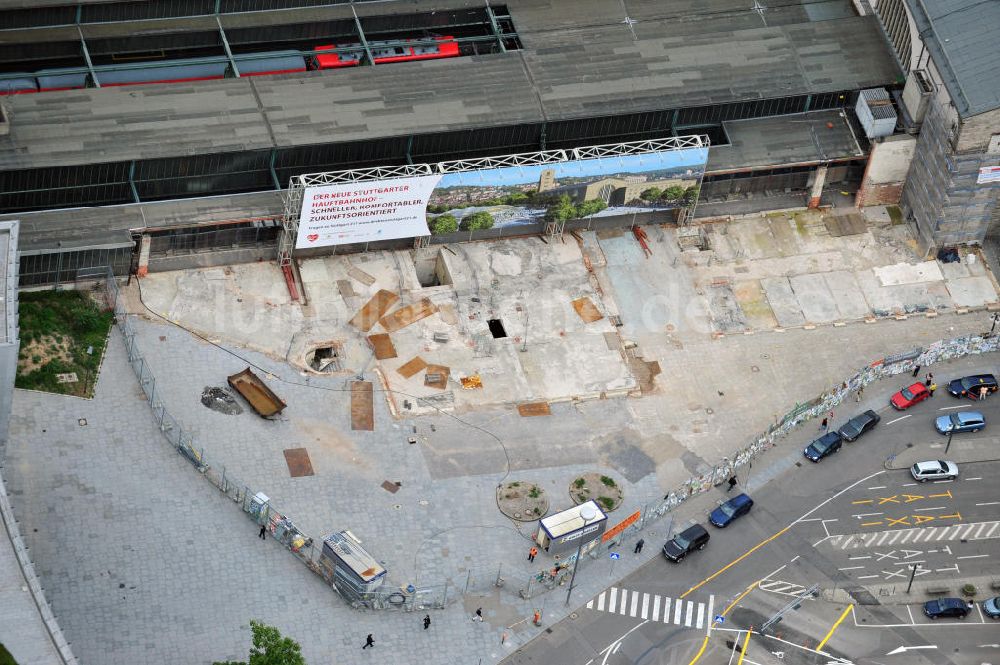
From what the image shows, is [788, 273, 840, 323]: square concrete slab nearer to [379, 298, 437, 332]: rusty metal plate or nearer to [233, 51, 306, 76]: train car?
[379, 298, 437, 332]: rusty metal plate

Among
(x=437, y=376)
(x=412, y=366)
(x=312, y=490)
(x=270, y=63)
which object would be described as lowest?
(x=312, y=490)

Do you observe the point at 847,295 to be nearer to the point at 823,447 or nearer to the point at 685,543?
the point at 823,447

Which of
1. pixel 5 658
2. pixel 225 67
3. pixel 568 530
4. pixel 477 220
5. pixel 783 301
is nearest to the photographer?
pixel 5 658

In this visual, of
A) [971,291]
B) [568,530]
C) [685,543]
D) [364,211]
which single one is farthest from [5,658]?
[971,291]

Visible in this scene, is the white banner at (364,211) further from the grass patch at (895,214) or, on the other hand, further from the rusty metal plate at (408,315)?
the grass patch at (895,214)

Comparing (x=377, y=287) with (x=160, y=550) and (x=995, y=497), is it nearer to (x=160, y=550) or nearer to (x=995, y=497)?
(x=160, y=550)

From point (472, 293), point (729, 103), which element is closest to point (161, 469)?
point (472, 293)

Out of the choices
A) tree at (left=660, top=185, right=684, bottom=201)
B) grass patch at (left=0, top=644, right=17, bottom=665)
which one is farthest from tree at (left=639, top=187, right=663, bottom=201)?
grass patch at (left=0, top=644, right=17, bottom=665)
